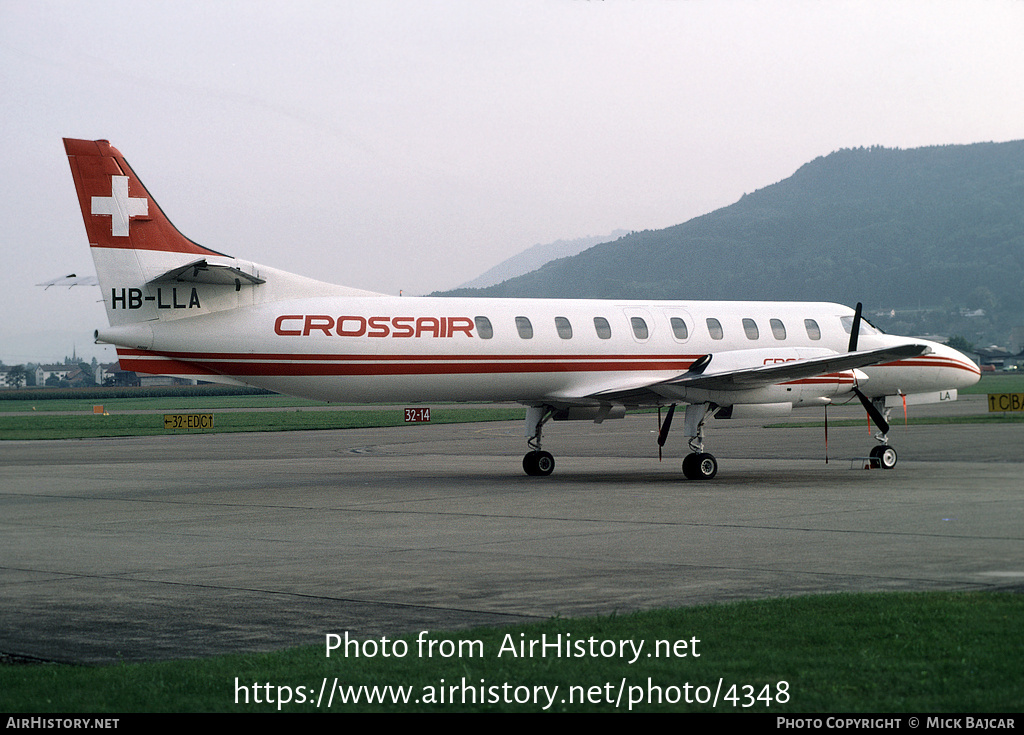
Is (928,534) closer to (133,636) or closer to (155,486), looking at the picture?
(133,636)

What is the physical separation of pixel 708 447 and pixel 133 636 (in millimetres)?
25542

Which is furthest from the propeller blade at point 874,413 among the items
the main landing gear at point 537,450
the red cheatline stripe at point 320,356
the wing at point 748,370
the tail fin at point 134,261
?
the tail fin at point 134,261

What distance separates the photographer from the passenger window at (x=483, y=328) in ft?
73.3

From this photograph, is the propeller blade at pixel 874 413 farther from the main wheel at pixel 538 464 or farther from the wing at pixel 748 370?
the main wheel at pixel 538 464

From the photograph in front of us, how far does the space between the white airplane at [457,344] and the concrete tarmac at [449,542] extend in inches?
70.2

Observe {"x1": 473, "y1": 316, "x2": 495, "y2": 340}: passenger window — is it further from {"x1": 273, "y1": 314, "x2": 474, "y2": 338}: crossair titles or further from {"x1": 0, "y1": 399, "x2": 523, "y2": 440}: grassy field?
{"x1": 0, "y1": 399, "x2": 523, "y2": 440}: grassy field

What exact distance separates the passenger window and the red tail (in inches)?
250

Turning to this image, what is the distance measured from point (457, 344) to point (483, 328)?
75 centimetres

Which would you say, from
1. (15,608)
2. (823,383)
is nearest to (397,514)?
(15,608)

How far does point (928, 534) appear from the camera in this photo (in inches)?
522

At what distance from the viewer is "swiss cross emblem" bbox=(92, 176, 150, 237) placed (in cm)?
2038

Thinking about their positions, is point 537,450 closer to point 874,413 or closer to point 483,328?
point 483,328

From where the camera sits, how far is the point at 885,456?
918 inches

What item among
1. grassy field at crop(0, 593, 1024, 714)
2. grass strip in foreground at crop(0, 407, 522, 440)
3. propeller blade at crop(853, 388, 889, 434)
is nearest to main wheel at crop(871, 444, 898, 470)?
propeller blade at crop(853, 388, 889, 434)
